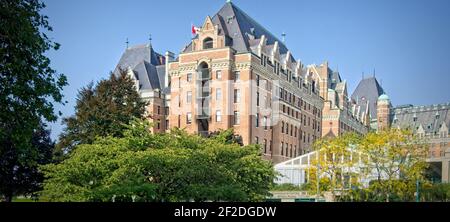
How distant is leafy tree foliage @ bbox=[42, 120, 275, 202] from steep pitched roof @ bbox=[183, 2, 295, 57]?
1251mm

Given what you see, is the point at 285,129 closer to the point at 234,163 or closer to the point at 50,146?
the point at 234,163

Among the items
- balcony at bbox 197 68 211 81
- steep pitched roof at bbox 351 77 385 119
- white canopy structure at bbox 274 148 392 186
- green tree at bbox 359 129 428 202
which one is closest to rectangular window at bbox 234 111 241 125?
balcony at bbox 197 68 211 81

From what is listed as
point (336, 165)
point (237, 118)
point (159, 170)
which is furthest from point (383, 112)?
point (159, 170)

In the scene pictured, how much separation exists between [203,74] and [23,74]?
7.43 feet

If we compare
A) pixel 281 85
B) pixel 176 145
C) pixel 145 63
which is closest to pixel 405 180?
pixel 281 85

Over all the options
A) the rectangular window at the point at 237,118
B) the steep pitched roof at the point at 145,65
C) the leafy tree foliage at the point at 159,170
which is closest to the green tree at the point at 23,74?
the steep pitched roof at the point at 145,65

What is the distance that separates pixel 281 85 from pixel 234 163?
166 cm

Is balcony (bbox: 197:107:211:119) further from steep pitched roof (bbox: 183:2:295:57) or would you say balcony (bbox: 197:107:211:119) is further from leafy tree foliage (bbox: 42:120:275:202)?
steep pitched roof (bbox: 183:2:295:57)

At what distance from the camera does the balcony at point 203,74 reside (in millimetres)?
5084

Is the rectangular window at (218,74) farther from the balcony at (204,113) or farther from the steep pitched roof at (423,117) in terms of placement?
the steep pitched roof at (423,117)

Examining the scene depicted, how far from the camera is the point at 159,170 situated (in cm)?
579

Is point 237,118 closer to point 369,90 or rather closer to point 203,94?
point 203,94

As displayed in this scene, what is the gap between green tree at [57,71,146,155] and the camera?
4754 mm

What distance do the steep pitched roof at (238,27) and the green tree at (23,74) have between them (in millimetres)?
1479
